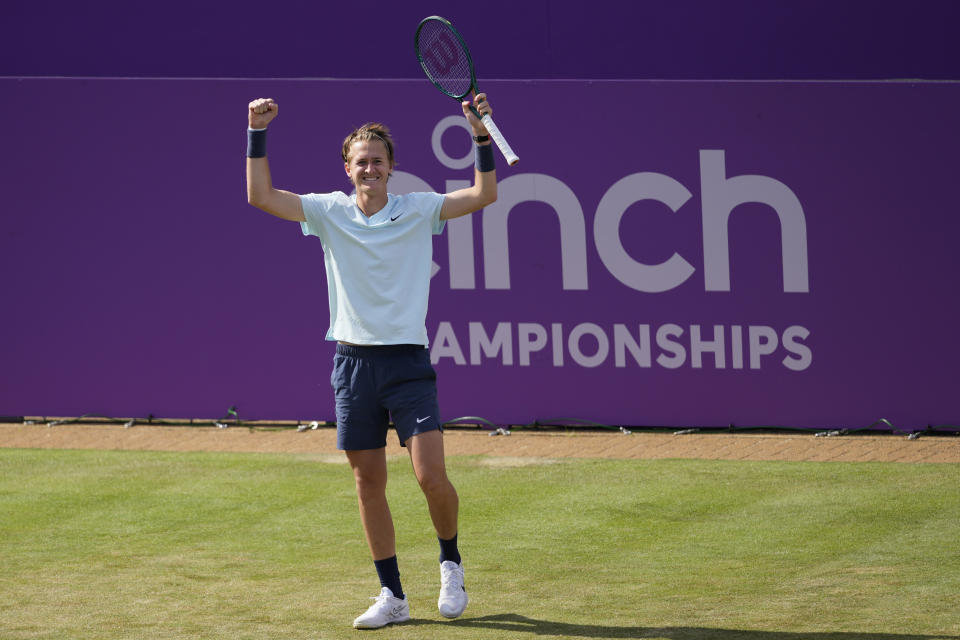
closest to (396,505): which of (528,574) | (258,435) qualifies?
(528,574)

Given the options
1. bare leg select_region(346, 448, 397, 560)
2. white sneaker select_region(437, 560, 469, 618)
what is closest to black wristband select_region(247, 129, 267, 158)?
bare leg select_region(346, 448, 397, 560)

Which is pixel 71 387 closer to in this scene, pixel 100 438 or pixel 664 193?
pixel 100 438

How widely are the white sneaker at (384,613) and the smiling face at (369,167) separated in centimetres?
170

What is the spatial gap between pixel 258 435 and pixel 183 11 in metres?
5.66

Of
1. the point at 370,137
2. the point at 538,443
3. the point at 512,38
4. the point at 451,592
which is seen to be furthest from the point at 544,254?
the point at 451,592

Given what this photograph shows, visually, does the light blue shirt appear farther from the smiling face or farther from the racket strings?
the racket strings

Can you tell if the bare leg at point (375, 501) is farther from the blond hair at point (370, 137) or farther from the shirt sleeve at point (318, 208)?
the blond hair at point (370, 137)

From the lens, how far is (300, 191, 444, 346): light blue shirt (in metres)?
6.11

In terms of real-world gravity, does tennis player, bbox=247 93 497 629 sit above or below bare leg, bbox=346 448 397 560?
above

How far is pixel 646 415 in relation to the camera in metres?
11.2

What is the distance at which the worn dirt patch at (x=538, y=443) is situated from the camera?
10320 mm

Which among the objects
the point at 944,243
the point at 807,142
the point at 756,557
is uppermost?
the point at 807,142

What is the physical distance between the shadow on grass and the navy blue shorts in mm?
833

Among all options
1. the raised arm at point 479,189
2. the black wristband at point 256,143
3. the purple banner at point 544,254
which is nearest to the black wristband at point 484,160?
the raised arm at point 479,189
